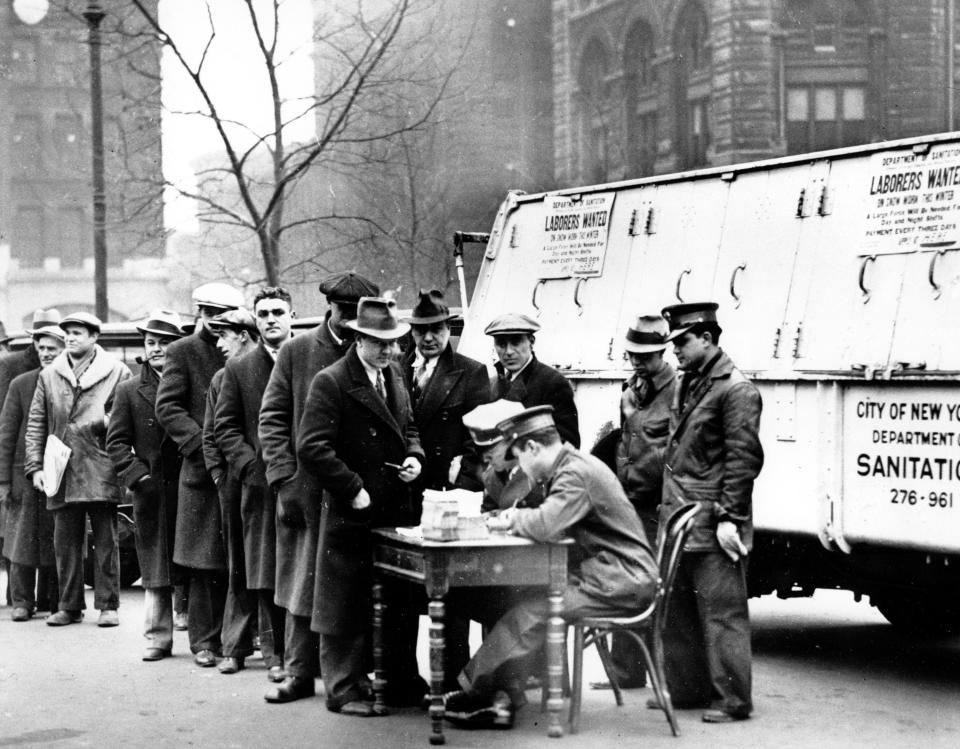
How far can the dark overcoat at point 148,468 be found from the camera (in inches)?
384

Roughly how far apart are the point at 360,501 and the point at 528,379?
5.78ft

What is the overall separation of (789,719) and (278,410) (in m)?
3.06

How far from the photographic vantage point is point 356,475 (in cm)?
765

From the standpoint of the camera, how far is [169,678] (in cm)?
889

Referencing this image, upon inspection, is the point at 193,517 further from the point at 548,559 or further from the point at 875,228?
the point at 875,228

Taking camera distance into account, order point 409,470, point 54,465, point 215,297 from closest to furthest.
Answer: point 409,470 → point 215,297 → point 54,465

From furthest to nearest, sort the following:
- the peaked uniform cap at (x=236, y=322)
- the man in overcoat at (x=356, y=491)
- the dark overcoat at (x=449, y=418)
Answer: the peaked uniform cap at (x=236, y=322), the dark overcoat at (x=449, y=418), the man in overcoat at (x=356, y=491)

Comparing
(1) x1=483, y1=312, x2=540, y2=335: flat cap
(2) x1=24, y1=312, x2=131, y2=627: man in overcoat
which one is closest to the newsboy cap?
(1) x1=483, y1=312, x2=540, y2=335: flat cap

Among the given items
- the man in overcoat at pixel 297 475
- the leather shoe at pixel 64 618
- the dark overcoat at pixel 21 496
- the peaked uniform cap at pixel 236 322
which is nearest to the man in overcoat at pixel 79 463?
the leather shoe at pixel 64 618

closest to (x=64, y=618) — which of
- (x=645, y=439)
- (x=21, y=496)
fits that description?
(x=21, y=496)

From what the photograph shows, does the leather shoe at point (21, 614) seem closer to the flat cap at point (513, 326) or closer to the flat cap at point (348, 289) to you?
the flat cap at point (348, 289)

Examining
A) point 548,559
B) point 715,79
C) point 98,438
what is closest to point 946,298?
point 548,559

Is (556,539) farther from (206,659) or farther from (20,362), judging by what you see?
(20,362)

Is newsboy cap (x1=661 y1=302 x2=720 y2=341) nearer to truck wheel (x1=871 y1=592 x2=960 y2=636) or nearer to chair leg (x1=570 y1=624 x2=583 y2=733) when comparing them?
chair leg (x1=570 y1=624 x2=583 y2=733)
